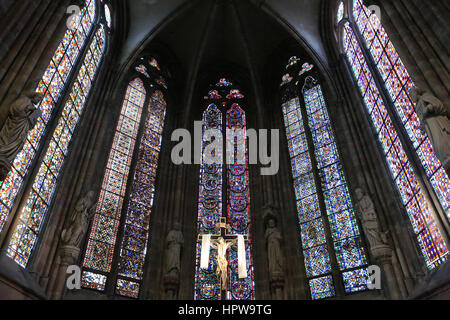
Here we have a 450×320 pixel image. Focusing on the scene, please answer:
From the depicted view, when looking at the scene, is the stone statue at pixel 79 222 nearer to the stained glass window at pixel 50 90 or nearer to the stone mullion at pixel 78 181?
the stone mullion at pixel 78 181

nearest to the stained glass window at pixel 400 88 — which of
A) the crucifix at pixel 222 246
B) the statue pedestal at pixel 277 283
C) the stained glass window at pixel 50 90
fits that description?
the crucifix at pixel 222 246

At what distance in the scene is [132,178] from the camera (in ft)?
41.8

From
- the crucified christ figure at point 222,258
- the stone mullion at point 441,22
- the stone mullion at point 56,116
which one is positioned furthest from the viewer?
the crucified christ figure at point 222,258

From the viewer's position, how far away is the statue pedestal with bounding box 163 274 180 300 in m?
10.7

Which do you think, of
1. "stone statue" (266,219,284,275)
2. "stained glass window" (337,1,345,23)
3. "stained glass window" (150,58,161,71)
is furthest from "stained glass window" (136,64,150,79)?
"stone statue" (266,219,284,275)

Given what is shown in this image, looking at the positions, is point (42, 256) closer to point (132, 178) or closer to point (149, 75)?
point (132, 178)

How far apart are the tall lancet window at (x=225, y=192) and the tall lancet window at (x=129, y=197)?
71.5 inches

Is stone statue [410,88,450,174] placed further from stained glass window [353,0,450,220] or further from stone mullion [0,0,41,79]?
stone mullion [0,0,41,79]

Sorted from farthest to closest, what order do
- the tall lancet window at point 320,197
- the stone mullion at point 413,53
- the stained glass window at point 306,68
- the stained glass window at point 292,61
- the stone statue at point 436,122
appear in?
the stained glass window at point 292,61 < the stained glass window at point 306,68 < the tall lancet window at point 320,197 < the stone mullion at point 413,53 < the stone statue at point 436,122

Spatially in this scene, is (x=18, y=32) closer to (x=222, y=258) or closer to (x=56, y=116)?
(x=56, y=116)

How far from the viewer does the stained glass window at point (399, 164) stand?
8.15m

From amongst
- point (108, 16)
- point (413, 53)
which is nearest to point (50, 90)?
point (108, 16)

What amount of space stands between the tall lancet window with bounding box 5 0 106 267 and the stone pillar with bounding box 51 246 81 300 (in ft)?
2.23

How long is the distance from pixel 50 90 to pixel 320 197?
8.37m
